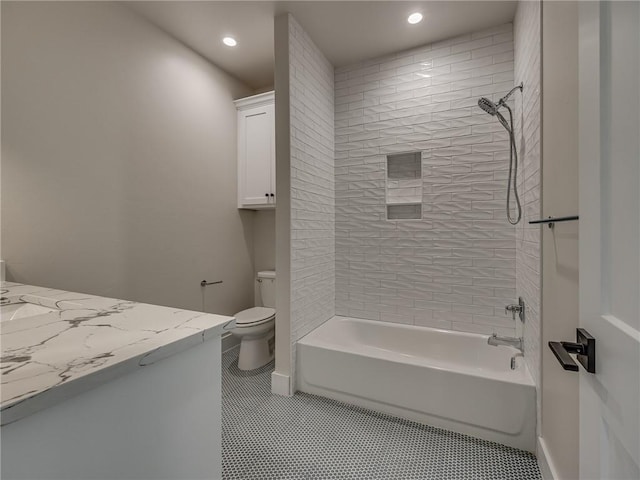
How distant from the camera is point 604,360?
552 mm

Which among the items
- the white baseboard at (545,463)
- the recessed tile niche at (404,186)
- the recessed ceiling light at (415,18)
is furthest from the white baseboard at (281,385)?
the recessed ceiling light at (415,18)

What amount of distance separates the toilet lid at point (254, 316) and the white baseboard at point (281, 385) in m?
0.49

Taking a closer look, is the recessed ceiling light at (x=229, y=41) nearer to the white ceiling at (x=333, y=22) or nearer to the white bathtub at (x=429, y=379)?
the white ceiling at (x=333, y=22)

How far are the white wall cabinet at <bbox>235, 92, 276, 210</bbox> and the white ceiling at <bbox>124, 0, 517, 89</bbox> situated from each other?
1.54 ft

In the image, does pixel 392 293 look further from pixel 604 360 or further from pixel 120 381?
pixel 120 381

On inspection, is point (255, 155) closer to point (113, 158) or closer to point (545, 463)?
point (113, 158)

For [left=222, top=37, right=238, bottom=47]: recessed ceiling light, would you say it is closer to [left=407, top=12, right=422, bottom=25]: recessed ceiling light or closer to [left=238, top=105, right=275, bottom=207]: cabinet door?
[left=238, top=105, right=275, bottom=207]: cabinet door

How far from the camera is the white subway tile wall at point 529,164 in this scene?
4.78ft

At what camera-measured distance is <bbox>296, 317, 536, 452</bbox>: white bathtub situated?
5.10 feet

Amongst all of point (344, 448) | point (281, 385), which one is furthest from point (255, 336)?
point (344, 448)

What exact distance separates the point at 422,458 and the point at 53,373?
1655 mm

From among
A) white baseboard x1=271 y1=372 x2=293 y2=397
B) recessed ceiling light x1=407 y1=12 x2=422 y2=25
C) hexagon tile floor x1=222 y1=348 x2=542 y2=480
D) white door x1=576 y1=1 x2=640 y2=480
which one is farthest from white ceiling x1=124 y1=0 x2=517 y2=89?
hexagon tile floor x1=222 y1=348 x2=542 y2=480

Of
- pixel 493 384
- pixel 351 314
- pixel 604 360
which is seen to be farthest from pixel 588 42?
pixel 351 314

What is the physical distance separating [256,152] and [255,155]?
0.03m
